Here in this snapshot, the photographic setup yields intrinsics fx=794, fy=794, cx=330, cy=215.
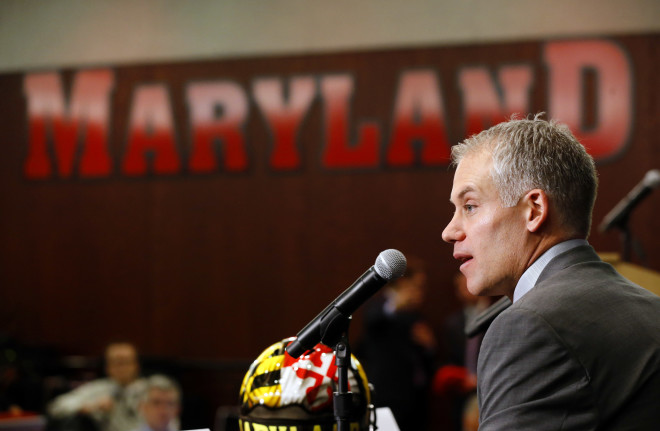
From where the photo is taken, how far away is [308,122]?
738 centimetres

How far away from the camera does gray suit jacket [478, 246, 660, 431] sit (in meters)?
1.19

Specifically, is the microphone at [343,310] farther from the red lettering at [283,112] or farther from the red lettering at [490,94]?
the red lettering at [283,112]

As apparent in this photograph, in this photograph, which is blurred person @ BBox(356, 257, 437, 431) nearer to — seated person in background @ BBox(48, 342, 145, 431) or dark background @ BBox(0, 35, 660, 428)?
dark background @ BBox(0, 35, 660, 428)

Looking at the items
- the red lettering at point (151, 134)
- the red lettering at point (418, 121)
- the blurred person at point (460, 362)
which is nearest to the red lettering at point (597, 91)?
the red lettering at point (418, 121)

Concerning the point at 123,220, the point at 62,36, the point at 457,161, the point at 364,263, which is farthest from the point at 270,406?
the point at 62,36

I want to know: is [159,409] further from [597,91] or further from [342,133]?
[597,91]

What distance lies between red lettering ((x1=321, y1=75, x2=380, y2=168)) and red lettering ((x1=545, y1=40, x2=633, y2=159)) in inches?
63.7

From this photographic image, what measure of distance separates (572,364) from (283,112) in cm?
638

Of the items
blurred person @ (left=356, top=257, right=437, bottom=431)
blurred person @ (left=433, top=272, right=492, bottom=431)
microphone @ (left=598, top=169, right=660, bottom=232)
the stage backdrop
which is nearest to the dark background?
the stage backdrop

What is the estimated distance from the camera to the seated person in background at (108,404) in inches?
193

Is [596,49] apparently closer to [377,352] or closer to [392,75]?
[392,75]

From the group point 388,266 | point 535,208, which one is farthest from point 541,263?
point 388,266

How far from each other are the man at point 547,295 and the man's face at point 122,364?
4.41m

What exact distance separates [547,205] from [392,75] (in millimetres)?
5901
